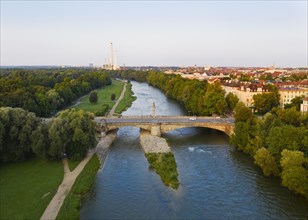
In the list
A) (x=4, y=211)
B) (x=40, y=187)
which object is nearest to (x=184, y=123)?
(x=40, y=187)

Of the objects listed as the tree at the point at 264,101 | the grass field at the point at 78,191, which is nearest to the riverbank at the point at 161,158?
the grass field at the point at 78,191

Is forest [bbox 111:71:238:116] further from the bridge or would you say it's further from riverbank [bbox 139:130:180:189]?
riverbank [bbox 139:130:180:189]

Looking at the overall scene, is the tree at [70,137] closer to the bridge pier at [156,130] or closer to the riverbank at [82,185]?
the riverbank at [82,185]

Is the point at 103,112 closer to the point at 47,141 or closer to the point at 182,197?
the point at 47,141

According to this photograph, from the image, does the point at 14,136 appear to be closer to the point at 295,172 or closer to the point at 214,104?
the point at 295,172

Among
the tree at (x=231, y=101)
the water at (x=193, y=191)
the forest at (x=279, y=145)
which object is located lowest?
the water at (x=193, y=191)
